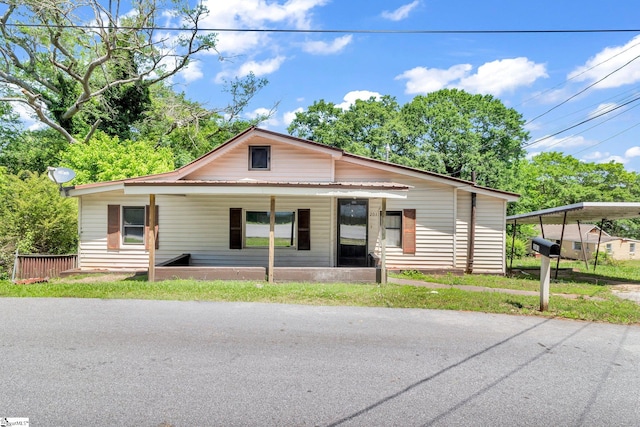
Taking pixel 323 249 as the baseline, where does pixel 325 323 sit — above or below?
below

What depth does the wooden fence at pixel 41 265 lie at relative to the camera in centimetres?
1064

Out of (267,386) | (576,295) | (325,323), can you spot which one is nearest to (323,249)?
(325,323)

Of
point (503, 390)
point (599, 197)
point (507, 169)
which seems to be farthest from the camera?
point (599, 197)

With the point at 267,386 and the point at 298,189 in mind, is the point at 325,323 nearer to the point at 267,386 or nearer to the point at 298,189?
the point at 267,386

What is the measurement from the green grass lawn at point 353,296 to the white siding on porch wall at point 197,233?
289 cm

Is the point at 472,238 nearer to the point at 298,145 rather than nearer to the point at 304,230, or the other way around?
the point at 304,230

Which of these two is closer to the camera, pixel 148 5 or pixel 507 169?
pixel 148 5

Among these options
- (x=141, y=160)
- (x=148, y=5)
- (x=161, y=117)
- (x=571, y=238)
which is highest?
(x=148, y=5)

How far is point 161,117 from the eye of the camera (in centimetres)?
2461

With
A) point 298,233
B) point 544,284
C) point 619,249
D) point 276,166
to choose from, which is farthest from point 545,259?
point 619,249

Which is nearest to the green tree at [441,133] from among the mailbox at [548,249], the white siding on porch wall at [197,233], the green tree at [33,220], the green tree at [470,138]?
the green tree at [470,138]

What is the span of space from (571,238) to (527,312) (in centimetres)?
4333

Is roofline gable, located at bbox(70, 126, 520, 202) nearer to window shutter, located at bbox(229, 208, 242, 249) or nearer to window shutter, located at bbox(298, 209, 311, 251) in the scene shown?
window shutter, located at bbox(229, 208, 242, 249)

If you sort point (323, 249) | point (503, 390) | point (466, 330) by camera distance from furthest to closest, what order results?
point (323, 249) → point (466, 330) → point (503, 390)
